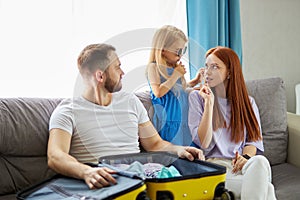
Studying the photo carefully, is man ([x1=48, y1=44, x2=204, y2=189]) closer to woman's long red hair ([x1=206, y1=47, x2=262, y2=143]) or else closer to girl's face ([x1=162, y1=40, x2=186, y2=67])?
girl's face ([x1=162, y1=40, x2=186, y2=67])

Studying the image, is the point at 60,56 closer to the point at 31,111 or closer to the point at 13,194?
the point at 31,111

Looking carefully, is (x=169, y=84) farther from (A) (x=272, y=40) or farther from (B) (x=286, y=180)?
(A) (x=272, y=40)

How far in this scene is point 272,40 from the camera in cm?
316

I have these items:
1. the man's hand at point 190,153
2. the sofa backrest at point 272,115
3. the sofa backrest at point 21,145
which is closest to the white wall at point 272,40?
the sofa backrest at point 272,115

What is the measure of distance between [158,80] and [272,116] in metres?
0.82

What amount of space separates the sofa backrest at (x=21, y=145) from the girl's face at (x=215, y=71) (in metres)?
0.78

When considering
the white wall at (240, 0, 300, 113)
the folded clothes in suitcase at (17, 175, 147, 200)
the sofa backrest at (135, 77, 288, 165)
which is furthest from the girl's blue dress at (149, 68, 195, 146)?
the white wall at (240, 0, 300, 113)

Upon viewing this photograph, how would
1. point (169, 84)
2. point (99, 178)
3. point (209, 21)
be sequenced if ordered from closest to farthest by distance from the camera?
point (99, 178) → point (169, 84) → point (209, 21)

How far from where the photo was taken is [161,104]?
2.12 metres

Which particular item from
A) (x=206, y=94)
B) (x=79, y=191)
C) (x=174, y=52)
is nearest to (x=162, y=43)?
(x=174, y=52)

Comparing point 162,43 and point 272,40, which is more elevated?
point 162,43

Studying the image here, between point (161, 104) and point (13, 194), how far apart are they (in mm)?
770

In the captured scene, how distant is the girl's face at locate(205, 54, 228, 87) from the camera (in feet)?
7.00

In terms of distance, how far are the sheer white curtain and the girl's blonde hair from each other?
0.45 meters
